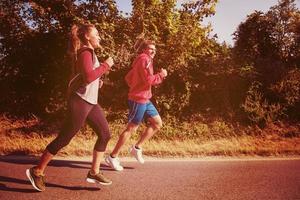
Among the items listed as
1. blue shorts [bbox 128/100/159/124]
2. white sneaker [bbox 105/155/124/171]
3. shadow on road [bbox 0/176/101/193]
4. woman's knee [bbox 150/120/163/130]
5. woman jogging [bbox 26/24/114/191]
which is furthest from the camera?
woman's knee [bbox 150/120/163/130]

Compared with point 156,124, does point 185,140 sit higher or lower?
lower

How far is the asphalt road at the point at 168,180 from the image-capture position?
4.12 metres

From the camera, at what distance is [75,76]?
13.7ft

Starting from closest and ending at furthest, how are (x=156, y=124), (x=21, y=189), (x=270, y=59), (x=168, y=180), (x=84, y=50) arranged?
(x=84, y=50)
(x=21, y=189)
(x=168, y=180)
(x=156, y=124)
(x=270, y=59)

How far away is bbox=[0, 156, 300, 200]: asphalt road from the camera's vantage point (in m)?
4.12

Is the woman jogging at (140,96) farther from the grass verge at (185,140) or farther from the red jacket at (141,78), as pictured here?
the grass verge at (185,140)

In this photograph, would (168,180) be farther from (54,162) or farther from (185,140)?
(185,140)

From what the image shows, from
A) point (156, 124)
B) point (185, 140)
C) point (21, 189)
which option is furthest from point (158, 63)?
point (21, 189)

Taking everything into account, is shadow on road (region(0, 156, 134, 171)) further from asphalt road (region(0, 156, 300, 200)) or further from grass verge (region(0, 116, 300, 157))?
grass verge (region(0, 116, 300, 157))

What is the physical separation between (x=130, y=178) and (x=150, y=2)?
5869mm

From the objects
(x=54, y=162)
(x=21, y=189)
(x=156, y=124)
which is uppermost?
(x=156, y=124)

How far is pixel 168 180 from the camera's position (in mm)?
4711

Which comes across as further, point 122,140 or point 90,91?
point 122,140

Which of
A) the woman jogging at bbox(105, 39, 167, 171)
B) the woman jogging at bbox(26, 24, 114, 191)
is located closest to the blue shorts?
the woman jogging at bbox(105, 39, 167, 171)
